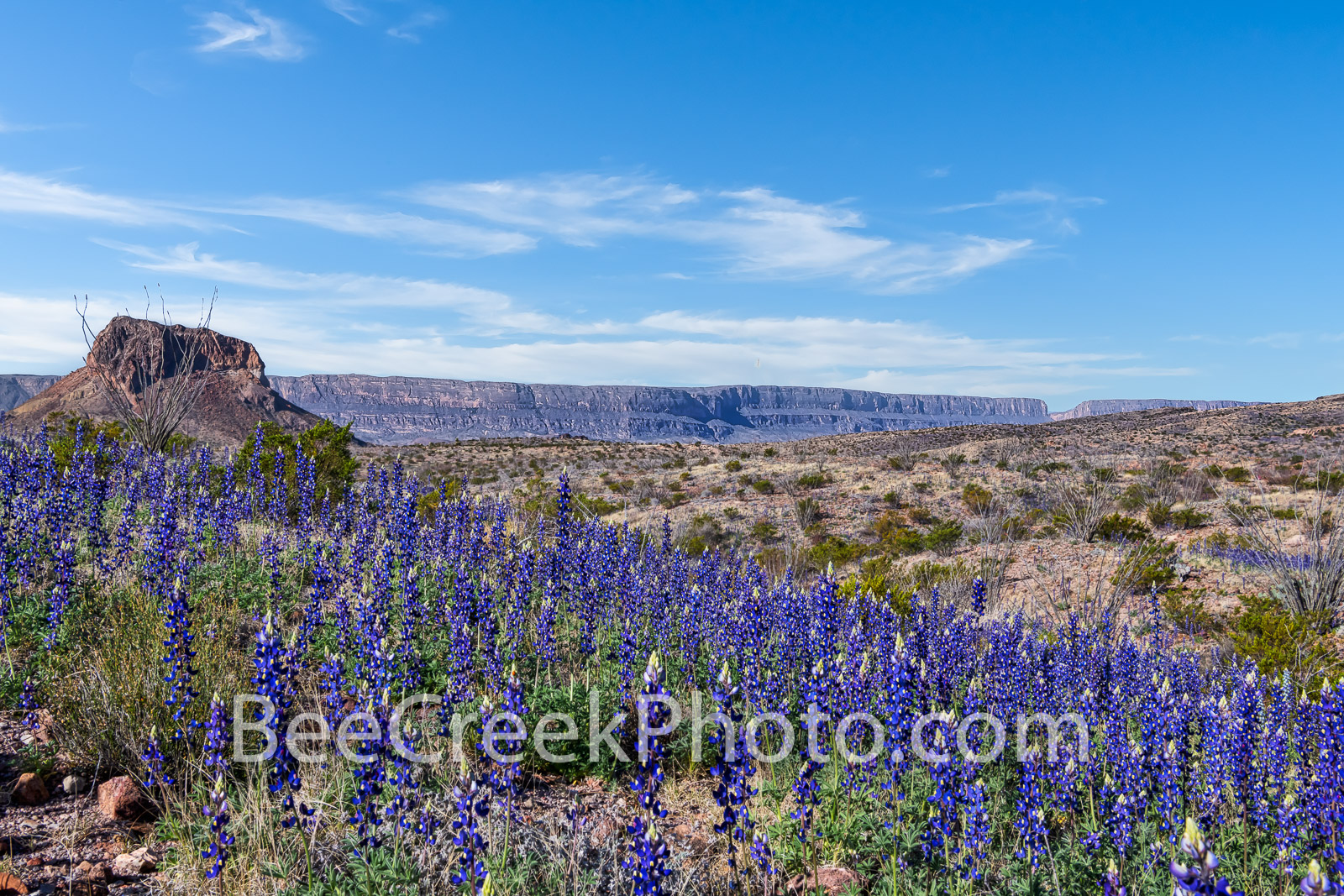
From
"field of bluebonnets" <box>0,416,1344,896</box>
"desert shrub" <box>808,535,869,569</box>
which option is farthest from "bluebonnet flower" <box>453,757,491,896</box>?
"desert shrub" <box>808,535,869,569</box>

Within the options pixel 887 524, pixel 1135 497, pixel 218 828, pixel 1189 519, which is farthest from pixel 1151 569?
pixel 218 828

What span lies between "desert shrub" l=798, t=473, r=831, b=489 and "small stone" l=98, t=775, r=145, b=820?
28162 mm

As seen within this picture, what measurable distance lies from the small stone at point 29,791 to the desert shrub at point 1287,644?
1081 centimetres

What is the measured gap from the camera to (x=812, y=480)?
3144 centimetres

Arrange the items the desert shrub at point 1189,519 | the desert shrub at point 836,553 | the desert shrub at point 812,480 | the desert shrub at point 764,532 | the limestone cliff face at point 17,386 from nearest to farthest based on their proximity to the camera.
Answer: the desert shrub at point 836,553 → the desert shrub at point 1189,519 → the desert shrub at point 764,532 → the desert shrub at point 812,480 → the limestone cliff face at point 17,386

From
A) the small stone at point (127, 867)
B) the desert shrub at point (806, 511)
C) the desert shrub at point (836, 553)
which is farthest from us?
the desert shrub at point (806, 511)

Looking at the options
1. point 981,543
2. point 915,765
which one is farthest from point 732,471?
point 915,765

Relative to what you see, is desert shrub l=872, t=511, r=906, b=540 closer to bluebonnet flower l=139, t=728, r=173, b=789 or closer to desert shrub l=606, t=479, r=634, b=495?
desert shrub l=606, t=479, r=634, b=495

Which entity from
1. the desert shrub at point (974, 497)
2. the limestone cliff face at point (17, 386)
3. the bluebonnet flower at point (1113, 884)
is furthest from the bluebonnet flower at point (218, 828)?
the limestone cliff face at point (17, 386)

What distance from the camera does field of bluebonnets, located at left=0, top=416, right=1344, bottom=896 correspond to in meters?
3.18

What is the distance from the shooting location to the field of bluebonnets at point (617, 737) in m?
3.18

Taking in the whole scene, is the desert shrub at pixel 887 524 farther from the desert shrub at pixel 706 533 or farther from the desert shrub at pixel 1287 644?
the desert shrub at pixel 1287 644

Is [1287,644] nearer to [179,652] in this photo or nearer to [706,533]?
[179,652]

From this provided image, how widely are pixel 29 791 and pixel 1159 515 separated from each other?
2322 cm
